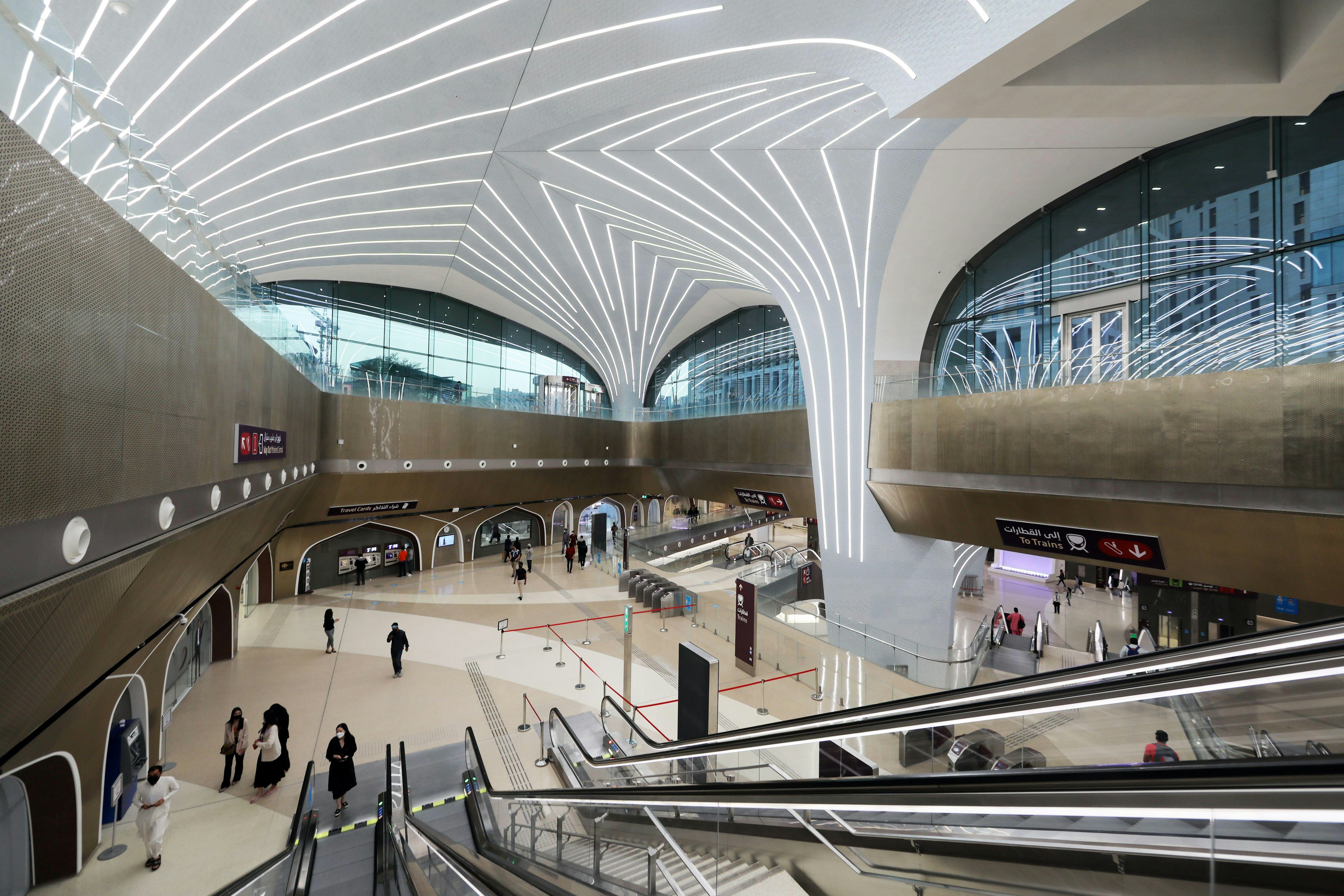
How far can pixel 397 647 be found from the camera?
36.4ft

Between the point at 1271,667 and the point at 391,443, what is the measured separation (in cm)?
1783

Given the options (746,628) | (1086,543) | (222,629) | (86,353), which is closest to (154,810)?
(86,353)

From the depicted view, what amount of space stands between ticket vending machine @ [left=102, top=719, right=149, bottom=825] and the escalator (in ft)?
19.1

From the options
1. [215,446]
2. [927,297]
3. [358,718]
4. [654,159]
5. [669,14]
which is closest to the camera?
[215,446]

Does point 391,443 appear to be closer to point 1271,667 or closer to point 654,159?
point 654,159

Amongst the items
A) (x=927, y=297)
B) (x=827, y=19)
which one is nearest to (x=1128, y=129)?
(x=927, y=297)

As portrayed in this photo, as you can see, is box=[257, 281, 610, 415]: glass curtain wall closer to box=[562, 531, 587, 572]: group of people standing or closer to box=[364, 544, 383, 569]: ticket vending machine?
box=[562, 531, 587, 572]: group of people standing

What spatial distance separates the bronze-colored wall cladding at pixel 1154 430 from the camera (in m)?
7.09

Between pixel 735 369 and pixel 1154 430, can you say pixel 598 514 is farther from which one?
pixel 1154 430

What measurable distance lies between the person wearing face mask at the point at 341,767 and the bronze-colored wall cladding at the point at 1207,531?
1067 centimetres

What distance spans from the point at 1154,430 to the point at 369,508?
1899 cm

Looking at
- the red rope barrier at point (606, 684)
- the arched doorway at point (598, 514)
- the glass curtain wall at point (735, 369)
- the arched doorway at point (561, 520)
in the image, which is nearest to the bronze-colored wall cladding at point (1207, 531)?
the glass curtain wall at point (735, 369)

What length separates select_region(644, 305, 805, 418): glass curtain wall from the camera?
19.6 metres

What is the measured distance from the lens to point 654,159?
11.2 meters
